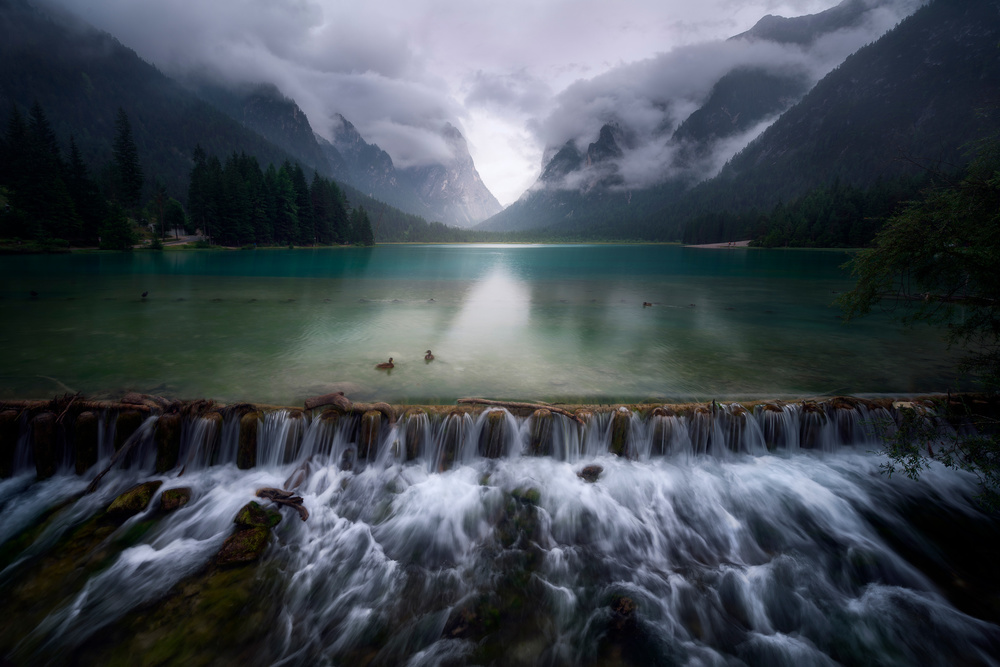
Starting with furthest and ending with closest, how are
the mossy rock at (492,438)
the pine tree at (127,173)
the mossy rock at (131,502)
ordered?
the pine tree at (127,173) < the mossy rock at (492,438) < the mossy rock at (131,502)

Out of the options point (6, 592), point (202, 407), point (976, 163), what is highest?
point (976, 163)

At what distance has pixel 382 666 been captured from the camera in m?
4.70

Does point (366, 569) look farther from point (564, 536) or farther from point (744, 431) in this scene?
point (744, 431)

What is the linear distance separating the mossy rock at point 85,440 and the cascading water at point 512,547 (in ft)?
0.46

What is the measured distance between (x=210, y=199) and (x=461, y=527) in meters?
96.6

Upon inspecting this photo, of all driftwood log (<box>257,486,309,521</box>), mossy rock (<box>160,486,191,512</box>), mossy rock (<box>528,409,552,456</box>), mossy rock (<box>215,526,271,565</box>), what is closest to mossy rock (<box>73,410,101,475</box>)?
mossy rock (<box>160,486,191,512</box>)

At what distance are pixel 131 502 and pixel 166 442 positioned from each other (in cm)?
128

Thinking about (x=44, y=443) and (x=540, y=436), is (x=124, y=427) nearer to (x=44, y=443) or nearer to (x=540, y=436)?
(x=44, y=443)

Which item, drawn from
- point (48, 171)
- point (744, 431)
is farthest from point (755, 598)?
point (48, 171)

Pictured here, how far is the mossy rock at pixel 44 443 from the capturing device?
7387 millimetres

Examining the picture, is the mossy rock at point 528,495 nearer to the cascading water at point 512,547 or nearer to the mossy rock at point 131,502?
the cascading water at point 512,547

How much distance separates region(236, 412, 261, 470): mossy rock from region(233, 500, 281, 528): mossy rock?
5.06ft

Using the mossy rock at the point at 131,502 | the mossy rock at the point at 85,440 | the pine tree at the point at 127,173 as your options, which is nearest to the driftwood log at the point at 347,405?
the mossy rock at the point at 131,502

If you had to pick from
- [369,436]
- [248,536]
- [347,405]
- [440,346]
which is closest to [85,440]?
[248,536]
